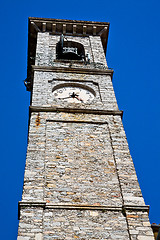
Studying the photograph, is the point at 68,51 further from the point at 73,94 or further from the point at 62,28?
the point at 73,94

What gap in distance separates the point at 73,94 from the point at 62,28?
22.1 feet

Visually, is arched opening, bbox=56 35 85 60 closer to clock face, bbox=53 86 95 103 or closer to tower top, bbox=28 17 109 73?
tower top, bbox=28 17 109 73

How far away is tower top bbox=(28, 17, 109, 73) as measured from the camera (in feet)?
64.8

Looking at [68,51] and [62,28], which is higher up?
[62,28]

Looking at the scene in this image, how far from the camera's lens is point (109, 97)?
14.1 meters

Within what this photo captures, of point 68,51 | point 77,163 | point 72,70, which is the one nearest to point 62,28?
point 68,51

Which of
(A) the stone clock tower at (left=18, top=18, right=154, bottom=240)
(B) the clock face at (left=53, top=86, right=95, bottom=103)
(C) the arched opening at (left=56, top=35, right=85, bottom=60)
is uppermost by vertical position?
(C) the arched opening at (left=56, top=35, right=85, bottom=60)

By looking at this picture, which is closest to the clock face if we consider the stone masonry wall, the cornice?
the stone masonry wall

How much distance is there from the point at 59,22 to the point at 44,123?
9.29m

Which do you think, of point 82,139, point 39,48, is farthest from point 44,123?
point 39,48

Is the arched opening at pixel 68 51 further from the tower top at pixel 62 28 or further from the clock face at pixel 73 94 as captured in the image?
the clock face at pixel 73 94

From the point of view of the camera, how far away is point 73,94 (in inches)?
559

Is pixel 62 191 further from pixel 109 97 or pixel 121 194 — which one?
pixel 109 97

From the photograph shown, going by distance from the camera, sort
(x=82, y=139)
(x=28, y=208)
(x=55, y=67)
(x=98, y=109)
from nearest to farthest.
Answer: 1. (x=28, y=208)
2. (x=82, y=139)
3. (x=98, y=109)
4. (x=55, y=67)
